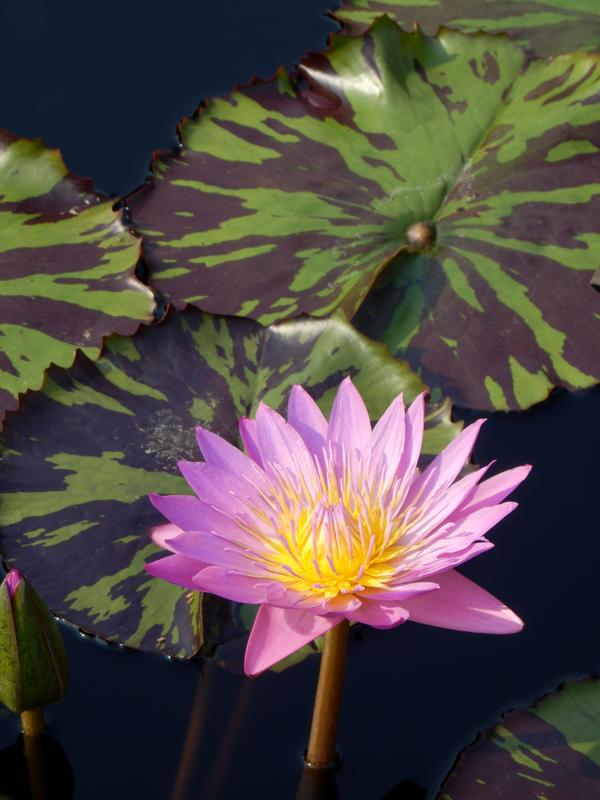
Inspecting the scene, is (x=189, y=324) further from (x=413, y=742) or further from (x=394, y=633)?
(x=413, y=742)

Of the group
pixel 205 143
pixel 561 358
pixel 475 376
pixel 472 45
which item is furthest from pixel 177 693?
pixel 472 45

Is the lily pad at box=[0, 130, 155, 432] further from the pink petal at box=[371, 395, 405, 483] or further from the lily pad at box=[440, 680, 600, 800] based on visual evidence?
the lily pad at box=[440, 680, 600, 800]

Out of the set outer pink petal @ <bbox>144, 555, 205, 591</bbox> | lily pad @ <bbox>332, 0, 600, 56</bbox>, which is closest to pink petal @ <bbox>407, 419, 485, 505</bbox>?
outer pink petal @ <bbox>144, 555, 205, 591</bbox>

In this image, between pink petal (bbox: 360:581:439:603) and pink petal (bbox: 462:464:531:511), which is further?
pink petal (bbox: 462:464:531:511)

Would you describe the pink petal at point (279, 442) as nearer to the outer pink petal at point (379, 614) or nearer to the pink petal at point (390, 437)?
the pink petal at point (390, 437)

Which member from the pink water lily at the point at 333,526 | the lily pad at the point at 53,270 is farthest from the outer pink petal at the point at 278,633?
the lily pad at the point at 53,270

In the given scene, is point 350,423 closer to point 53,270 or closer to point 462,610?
point 462,610
